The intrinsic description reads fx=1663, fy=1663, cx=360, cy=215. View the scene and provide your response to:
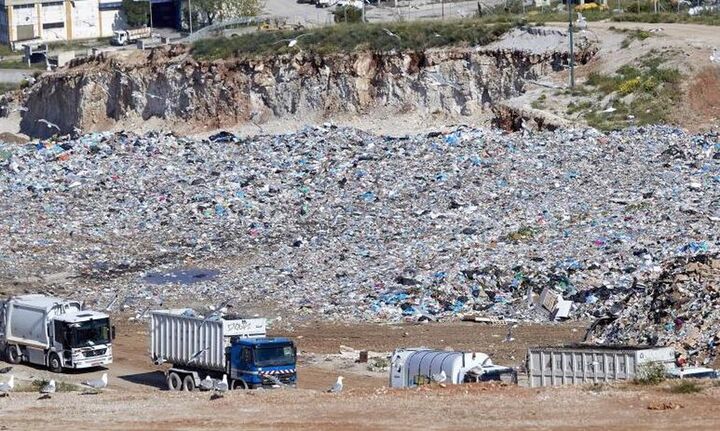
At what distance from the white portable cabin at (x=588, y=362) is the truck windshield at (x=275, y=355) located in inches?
154

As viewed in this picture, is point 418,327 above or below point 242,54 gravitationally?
below

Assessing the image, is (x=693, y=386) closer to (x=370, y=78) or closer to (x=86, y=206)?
(x=86, y=206)

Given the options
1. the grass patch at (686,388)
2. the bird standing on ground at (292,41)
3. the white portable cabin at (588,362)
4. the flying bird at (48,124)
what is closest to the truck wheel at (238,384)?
the white portable cabin at (588,362)

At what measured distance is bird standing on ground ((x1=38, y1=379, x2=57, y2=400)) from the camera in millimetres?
22888

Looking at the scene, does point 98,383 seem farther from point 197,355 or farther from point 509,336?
point 509,336

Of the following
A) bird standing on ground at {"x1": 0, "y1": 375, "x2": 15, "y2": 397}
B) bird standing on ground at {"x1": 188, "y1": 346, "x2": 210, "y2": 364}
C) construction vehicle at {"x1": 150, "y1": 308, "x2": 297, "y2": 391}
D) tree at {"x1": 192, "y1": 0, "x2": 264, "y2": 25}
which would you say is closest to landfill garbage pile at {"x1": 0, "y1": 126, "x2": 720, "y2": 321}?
construction vehicle at {"x1": 150, "y1": 308, "x2": 297, "y2": 391}

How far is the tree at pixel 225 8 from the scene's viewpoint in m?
86.5

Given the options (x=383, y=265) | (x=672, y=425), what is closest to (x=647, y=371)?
(x=672, y=425)

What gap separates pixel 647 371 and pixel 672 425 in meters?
2.90

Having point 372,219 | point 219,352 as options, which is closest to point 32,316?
point 219,352

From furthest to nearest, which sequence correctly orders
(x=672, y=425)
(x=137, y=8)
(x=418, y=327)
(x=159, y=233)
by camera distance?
(x=137, y=8), (x=159, y=233), (x=418, y=327), (x=672, y=425)

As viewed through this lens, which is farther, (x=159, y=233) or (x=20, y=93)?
(x=20, y=93)

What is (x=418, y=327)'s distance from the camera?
30.5 m

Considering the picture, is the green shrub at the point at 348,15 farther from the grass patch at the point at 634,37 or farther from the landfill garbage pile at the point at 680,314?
the landfill garbage pile at the point at 680,314
